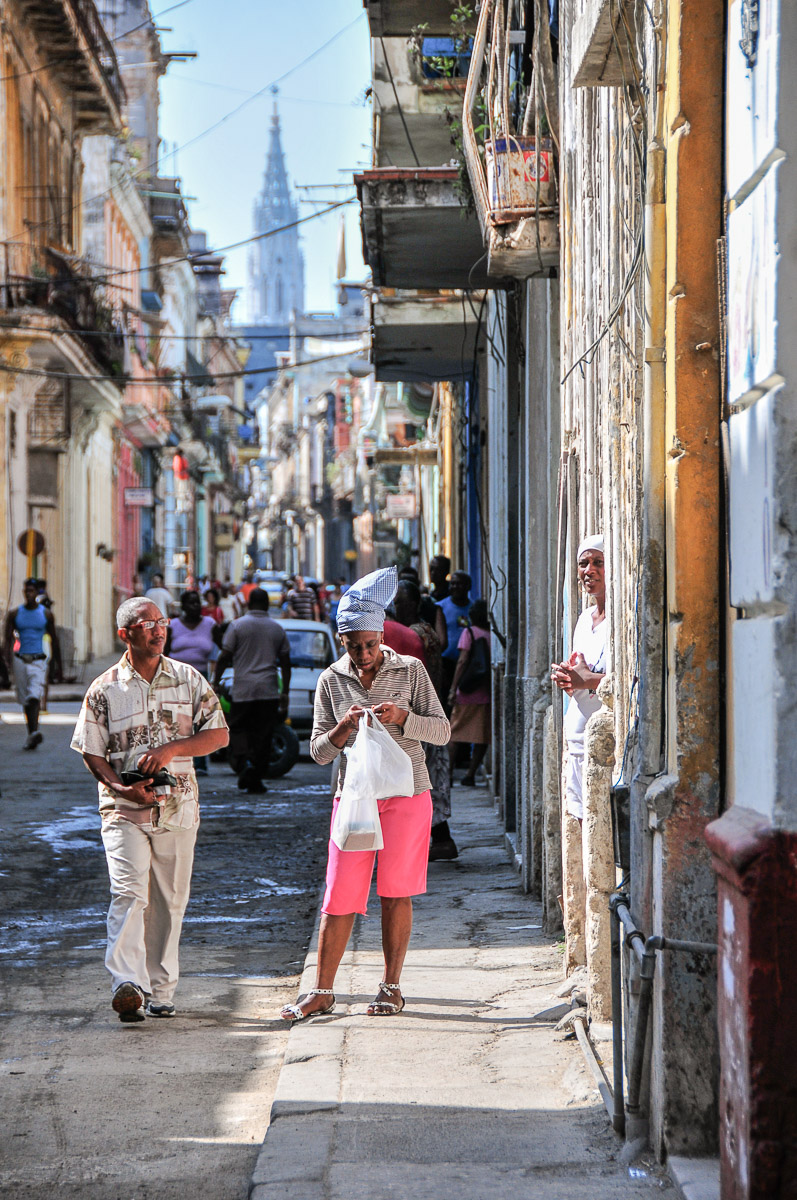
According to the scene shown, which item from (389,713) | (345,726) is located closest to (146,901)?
(345,726)

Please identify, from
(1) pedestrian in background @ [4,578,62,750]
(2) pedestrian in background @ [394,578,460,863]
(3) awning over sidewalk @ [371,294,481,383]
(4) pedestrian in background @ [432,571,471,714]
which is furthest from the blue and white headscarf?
(1) pedestrian in background @ [4,578,62,750]

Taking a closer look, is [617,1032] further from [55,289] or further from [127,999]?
[55,289]

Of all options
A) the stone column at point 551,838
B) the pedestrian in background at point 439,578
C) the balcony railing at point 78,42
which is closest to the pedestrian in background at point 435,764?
the stone column at point 551,838

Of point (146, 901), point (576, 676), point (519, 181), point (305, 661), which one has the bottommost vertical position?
point (146, 901)

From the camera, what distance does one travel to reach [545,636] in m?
8.98

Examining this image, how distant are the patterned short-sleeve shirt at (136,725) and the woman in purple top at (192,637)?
764 centimetres

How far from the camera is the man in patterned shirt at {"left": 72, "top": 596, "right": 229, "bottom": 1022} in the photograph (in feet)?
21.5

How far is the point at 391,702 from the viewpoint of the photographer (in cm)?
639

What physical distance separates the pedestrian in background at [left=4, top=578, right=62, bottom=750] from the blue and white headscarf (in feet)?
35.2

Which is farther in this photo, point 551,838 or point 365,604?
point 551,838

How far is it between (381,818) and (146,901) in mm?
999

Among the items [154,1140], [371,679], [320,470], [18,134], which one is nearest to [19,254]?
[18,134]

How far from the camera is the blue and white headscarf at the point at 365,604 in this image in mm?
6258

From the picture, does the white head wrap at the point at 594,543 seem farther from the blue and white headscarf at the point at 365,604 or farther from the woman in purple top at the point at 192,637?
the woman in purple top at the point at 192,637
